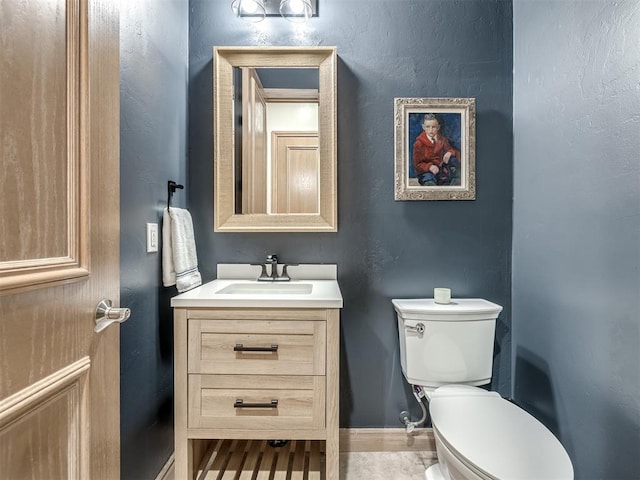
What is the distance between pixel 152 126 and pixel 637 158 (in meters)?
1.65

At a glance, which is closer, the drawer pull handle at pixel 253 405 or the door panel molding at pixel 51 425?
the door panel molding at pixel 51 425

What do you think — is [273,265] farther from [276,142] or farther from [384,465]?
[384,465]

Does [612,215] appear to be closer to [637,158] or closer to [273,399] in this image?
[637,158]

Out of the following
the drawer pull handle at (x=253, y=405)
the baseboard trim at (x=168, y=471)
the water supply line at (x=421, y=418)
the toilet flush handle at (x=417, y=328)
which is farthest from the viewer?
the water supply line at (x=421, y=418)

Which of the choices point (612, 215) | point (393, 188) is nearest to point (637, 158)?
point (612, 215)

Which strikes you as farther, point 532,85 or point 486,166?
point 486,166

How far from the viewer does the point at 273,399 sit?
128 centimetres

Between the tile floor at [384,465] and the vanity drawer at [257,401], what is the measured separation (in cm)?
49

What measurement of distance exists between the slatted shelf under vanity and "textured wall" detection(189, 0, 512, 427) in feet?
0.85

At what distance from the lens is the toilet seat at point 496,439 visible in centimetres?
95

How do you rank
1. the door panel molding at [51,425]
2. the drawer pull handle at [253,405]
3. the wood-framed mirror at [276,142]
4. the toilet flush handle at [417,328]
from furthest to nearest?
the wood-framed mirror at [276,142]
the toilet flush handle at [417,328]
the drawer pull handle at [253,405]
the door panel molding at [51,425]

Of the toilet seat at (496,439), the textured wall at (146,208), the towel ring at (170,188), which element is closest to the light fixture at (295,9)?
the textured wall at (146,208)

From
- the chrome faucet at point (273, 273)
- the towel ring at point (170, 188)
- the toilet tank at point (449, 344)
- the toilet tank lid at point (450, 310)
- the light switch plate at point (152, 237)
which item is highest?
the towel ring at point (170, 188)

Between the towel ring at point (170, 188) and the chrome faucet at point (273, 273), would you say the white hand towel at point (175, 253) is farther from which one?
the chrome faucet at point (273, 273)
